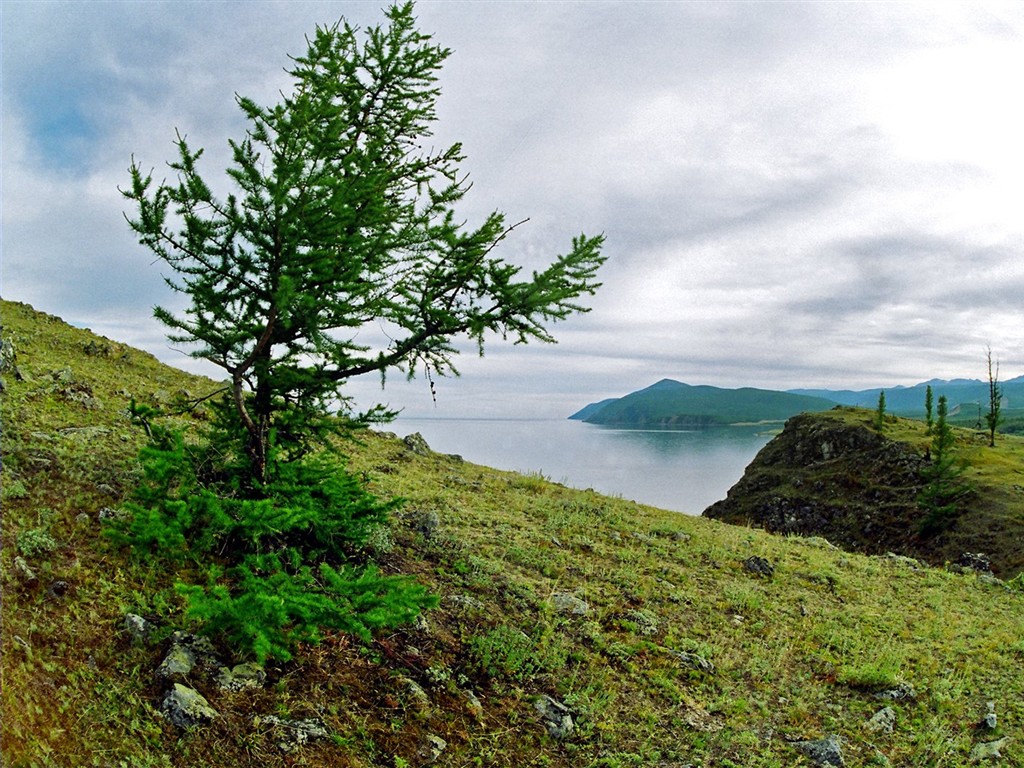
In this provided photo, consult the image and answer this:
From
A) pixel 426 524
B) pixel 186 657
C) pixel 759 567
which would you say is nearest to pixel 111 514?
pixel 186 657

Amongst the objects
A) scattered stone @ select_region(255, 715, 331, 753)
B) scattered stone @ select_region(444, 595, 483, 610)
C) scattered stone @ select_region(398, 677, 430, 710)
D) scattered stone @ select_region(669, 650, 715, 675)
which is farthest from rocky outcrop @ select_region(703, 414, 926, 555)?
scattered stone @ select_region(255, 715, 331, 753)

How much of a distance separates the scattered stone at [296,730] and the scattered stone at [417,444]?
1656cm

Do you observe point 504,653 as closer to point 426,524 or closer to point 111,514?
point 426,524

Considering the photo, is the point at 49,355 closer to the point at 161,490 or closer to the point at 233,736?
the point at 161,490

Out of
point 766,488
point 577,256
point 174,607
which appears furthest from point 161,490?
point 766,488

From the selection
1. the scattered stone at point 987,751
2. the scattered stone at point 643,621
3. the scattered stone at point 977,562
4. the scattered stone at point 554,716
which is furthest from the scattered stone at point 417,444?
the scattered stone at point 977,562

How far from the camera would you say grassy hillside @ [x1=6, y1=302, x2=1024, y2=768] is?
218 inches

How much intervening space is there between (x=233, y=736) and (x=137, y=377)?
16.1 meters

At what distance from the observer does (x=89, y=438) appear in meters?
10.1

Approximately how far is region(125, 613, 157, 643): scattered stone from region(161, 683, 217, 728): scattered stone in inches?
32.2

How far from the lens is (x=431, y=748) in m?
6.08

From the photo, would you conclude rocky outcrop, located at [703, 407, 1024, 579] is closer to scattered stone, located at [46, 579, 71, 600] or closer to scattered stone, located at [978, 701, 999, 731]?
scattered stone, located at [978, 701, 999, 731]

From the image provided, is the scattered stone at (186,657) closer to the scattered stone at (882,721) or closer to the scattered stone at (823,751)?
the scattered stone at (823,751)

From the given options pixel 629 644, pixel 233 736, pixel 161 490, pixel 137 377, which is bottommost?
pixel 629 644
